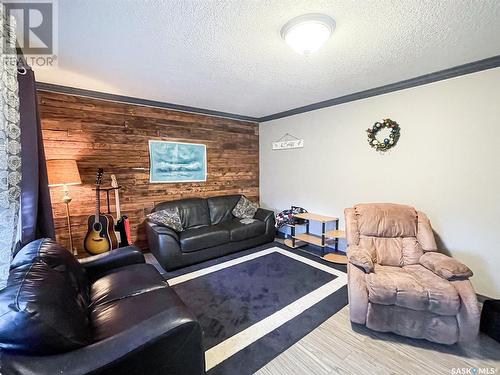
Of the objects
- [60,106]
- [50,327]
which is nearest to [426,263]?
[50,327]

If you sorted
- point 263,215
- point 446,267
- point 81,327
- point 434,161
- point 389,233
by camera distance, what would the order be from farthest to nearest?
point 263,215
point 434,161
point 389,233
point 446,267
point 81,327

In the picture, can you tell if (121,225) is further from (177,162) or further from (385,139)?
(385,139)

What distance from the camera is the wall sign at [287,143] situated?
13.4ft

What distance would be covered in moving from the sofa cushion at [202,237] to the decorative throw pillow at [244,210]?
0.63 meters

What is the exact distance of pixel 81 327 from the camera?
114 cm

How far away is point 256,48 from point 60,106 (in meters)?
2.70

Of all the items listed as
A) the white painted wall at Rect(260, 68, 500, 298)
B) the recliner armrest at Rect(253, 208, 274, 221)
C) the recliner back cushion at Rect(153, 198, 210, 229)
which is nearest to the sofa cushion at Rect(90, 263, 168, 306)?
the recliner back cushion at Rect(153, 198, 210, 229)

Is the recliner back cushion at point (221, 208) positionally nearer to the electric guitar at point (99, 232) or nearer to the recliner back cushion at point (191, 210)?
the recliner back cushion at point (191, 210)

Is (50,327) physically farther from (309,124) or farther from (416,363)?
(309,124)

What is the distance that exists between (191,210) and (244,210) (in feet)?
3.29

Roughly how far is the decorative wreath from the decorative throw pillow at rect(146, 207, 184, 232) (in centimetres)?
307

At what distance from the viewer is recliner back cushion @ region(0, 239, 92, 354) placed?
91 centimetres

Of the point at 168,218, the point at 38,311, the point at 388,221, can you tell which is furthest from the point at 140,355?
the point at 388,221

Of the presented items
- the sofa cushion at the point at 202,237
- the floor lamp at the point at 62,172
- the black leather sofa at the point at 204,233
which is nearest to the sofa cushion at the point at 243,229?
the black leather sofa at the point at 204,233
